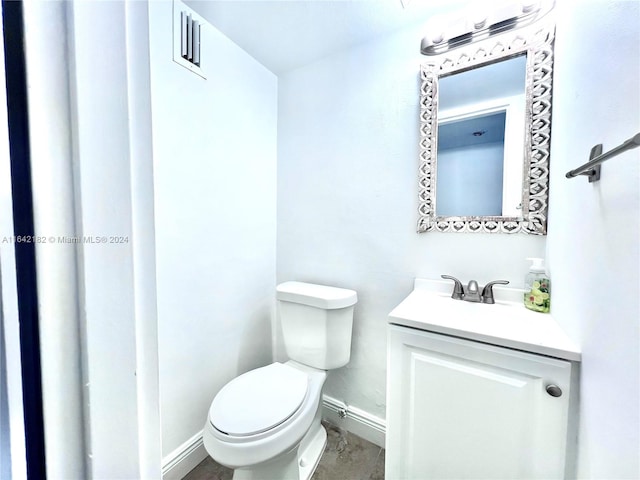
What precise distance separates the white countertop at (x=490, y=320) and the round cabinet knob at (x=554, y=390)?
81 millimetres

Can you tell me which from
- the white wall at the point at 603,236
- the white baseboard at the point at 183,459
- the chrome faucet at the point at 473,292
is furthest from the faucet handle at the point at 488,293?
the white baseboard at the point at 183,459

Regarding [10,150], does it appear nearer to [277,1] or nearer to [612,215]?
[612,215]

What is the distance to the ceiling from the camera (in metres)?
1.11

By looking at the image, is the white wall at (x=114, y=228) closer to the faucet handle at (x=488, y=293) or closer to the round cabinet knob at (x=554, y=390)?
the round cabinet knob at (x=554, y=390)

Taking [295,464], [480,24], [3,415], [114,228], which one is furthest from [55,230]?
[480,24]

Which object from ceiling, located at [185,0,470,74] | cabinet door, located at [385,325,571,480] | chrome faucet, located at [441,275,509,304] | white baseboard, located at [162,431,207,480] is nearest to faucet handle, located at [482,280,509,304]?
chrome faucet, located at [441,275,509,304]

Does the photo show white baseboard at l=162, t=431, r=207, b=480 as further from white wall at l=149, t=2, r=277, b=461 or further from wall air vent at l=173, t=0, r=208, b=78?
wall air vent at l=173, t=0, r=208, b=78

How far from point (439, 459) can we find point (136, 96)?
1181 mm

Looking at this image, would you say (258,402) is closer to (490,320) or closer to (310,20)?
(490,320)

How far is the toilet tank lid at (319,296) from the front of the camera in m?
1.23

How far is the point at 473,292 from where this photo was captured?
1079mm

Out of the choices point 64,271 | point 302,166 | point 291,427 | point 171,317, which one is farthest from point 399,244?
point 64,271

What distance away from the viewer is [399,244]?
50.1 inches

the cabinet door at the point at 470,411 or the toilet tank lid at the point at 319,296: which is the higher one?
the toilet tank lid at the point at 319,296
